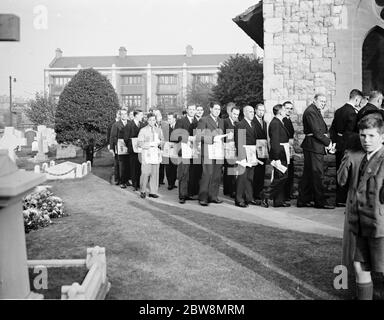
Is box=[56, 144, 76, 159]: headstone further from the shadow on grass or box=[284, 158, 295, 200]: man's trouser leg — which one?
the shadow on grass

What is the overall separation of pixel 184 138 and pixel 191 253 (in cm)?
405

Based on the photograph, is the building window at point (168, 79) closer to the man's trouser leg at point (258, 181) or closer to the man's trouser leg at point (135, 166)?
the man's trouser leg at point (135, 166)

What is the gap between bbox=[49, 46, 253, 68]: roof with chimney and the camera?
35.9 meters

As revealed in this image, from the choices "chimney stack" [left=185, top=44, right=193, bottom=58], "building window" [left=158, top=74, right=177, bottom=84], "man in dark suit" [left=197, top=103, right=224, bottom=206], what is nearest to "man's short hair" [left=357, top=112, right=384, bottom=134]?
"man in dark suit" [left=197, top=103, right=224, bottom=206]

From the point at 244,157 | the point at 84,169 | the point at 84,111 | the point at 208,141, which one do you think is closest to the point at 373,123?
the point at 244,157

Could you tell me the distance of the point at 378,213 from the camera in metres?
3.57

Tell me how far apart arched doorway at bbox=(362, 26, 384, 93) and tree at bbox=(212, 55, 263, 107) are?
3578 mm

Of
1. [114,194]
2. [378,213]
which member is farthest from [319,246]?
[114,194]

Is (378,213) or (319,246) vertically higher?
(378,213)

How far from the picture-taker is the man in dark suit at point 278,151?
7.82m

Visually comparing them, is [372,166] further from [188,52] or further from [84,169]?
[188,52]

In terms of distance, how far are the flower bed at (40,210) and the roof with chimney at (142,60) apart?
24.8 m
